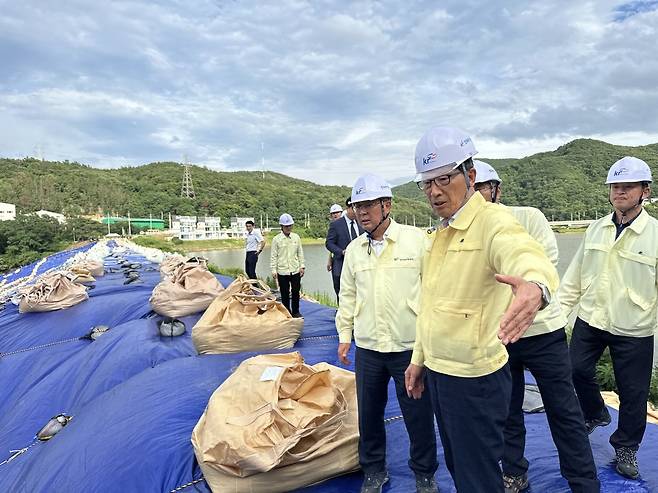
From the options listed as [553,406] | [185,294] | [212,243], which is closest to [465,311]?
[553,406]

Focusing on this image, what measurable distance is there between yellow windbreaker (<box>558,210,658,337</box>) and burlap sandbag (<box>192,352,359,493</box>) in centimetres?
138

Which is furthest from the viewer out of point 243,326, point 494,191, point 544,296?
point 243,326

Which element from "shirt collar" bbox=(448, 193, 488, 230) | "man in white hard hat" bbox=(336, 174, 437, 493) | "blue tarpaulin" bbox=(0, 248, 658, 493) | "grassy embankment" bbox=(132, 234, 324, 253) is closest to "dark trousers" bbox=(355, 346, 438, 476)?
"man in white hard hat" bbox=(336, 174, 437, 493)

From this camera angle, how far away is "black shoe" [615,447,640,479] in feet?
6.74

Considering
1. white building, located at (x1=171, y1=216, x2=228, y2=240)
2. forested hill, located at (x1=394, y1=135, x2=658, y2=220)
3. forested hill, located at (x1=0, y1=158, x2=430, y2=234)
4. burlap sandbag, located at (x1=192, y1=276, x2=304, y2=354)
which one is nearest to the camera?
burlap sandbag, located at (x1=192, y1=276, x2=304, y2=354)

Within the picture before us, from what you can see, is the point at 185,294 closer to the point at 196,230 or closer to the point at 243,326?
the point at 243,326

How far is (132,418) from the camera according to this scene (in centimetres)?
263

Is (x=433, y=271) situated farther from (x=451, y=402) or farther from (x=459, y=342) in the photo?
(x=451, y=402)

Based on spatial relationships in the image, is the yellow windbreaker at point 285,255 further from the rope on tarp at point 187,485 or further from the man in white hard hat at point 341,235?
the rope on tarp at point 187,485

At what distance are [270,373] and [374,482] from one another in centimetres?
73

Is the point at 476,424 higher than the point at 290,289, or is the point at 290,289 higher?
the point at 476,424

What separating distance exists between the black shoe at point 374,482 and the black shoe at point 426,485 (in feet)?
0.53

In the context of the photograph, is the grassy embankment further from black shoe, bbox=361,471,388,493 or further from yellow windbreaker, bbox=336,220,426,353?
black shoe, bbox=361,471,388,493

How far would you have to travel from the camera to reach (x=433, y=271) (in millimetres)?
1552
